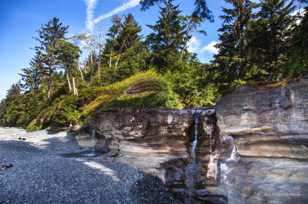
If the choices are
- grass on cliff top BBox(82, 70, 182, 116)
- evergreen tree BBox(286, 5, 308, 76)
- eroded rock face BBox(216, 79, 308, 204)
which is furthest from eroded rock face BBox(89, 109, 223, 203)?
evergreen tree BBox(286, 5, 308, 76)

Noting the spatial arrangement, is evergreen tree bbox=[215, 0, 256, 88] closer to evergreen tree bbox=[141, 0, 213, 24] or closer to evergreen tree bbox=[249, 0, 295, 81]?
evergreen tree bbox=[249, 0, 295, 81]

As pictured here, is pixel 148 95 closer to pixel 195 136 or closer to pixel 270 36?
pixel 195 136

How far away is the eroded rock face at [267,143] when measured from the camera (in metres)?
5.05

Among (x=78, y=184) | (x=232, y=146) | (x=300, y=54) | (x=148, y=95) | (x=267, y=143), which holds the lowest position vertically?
(x=78, y=184)

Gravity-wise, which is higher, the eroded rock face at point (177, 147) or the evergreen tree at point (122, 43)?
the evergreen tree at point (122, 43)

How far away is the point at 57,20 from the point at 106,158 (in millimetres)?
32271

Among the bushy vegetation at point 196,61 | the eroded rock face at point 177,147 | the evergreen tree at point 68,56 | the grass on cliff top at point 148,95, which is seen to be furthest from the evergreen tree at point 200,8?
the evergreen tree at point 68,56

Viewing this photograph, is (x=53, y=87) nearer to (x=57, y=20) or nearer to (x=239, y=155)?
(x=57, y=20)

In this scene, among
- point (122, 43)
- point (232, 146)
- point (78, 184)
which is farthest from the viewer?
point (122, 43)

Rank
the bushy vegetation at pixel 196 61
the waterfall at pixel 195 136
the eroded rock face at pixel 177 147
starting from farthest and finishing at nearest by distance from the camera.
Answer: the bushy vegetation at pixel 196 61 → the waterfall at pixel 195 136 → the eroded rock face at pixel 177 147

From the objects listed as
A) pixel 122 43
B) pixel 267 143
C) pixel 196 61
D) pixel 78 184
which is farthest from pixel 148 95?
pixel 122 43

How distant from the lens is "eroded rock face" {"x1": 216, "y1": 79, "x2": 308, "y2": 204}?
505cm

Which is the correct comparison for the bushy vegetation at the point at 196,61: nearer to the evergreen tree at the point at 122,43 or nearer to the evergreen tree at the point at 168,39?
the evergreen tree at the point at 168,39

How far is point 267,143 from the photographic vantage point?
567 cm
